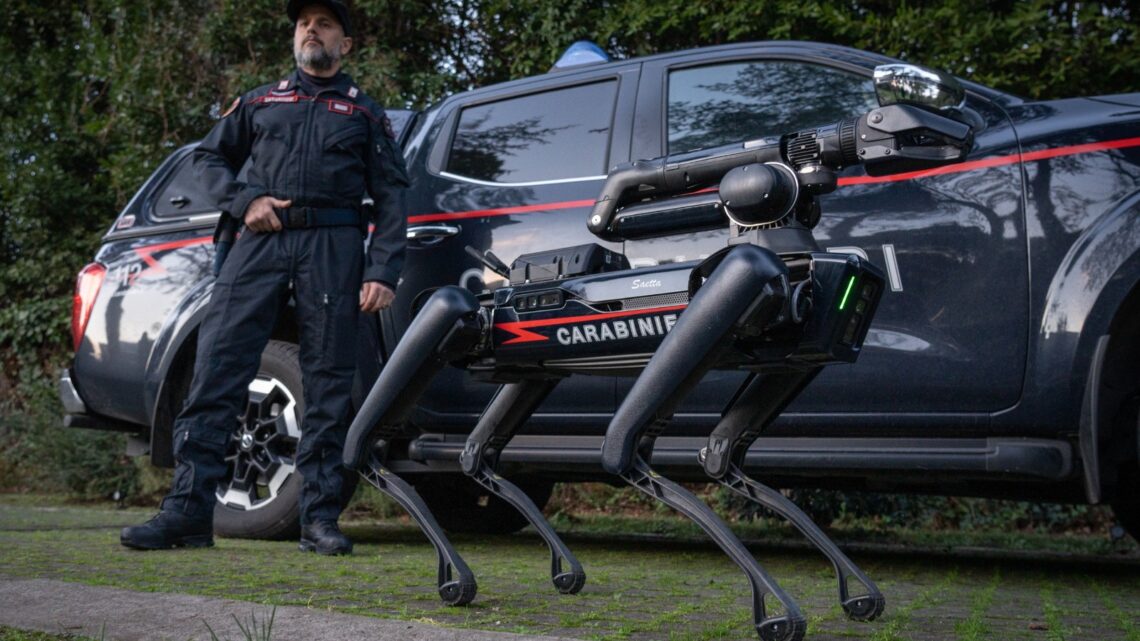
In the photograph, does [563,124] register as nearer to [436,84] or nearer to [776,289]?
[776,289]

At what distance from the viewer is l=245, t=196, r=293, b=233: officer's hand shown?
3.91 metres

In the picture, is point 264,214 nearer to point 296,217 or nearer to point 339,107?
point 296,217

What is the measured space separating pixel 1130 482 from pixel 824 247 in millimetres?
1620

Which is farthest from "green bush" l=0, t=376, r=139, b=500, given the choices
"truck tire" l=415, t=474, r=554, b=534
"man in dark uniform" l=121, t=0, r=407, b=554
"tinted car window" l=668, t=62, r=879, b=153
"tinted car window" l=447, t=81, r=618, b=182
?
"tinted car window" l=668, t=62, r=879, b=153

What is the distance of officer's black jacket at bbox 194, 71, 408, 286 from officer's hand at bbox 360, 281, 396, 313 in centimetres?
3

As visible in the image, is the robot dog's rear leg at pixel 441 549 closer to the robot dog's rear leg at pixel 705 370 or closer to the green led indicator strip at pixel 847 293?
the robot dog's rear leg at pixel 705 370

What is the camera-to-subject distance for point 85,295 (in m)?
5.11

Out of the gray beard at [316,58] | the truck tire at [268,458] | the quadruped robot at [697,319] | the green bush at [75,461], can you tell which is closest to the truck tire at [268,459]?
the truck tire at [268,458]

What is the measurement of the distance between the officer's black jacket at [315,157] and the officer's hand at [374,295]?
0.03 m

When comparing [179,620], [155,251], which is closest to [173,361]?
[155,251]

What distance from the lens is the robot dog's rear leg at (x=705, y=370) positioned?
6.34 feet

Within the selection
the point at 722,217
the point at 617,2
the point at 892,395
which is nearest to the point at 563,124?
the point at 892,395

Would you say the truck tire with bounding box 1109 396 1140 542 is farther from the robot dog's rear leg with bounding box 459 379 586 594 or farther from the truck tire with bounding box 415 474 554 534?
the truck tire with bounding box 415 474 554 534

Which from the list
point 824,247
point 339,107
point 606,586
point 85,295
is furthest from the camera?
point 85,295
